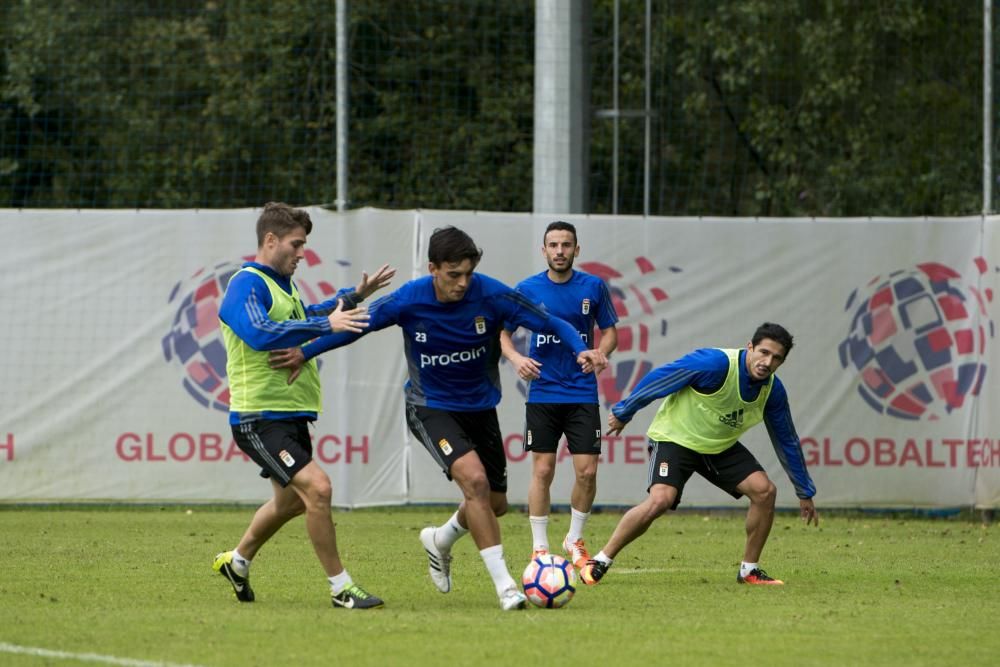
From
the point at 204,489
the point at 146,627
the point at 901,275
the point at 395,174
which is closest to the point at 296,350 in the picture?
the point at 146,627

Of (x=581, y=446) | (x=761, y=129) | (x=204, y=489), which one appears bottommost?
(x=204, y=489)

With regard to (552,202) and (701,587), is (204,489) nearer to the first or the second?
(552,202)

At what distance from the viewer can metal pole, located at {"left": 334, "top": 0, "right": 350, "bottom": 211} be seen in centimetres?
1592

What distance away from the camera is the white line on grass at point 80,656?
6723mm

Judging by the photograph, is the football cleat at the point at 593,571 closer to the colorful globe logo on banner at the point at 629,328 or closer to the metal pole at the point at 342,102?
the colorful globe logo on banner at the point at 629,328

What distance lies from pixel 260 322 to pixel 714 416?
315 cm

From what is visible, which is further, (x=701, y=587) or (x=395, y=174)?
(x=395, y=174)

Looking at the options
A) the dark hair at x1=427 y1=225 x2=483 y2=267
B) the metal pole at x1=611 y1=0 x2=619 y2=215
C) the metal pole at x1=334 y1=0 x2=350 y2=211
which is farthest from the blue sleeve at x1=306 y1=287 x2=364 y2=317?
the metal pole at x1=611 y1=0 x2=619 y2=215

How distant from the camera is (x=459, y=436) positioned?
8.88 m

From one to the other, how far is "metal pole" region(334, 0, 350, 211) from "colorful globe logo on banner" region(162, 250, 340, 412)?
2.50 ft

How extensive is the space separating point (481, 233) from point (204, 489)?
11.3 ft

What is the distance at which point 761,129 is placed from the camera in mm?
20797

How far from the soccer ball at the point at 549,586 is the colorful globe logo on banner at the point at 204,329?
718 cm

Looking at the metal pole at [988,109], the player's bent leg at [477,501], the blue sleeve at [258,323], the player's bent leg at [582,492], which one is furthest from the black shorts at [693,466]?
the metal pole at [988,109]
